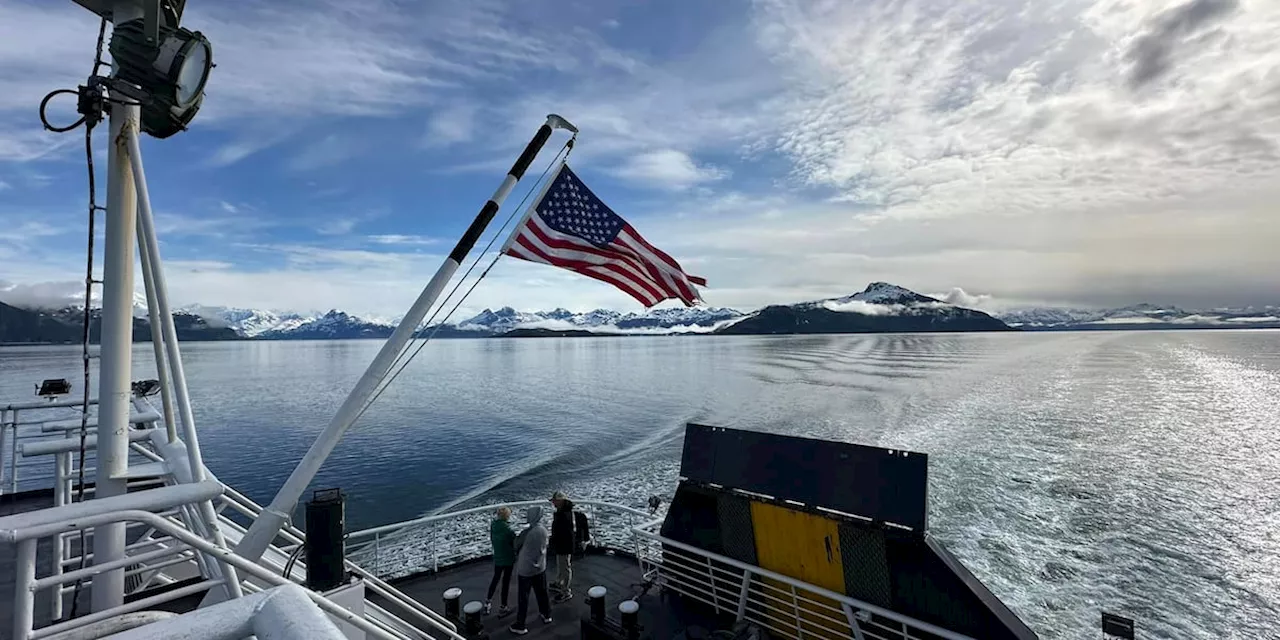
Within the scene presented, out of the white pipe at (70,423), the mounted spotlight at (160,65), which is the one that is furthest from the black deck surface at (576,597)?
the mounted spotlight at (160,65)

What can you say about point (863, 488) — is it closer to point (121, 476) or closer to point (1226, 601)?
point (121, 476)

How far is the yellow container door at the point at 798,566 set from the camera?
25.6ft

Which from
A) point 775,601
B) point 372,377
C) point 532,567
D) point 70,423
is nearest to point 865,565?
point 775,601

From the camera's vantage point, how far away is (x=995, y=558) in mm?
17656

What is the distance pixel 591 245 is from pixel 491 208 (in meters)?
1.65

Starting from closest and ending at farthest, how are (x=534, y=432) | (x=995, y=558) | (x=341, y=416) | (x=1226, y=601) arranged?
(x=341, y=416) → (x=1226, y=601) → (x=995, y=558) → (x=534, y=432)

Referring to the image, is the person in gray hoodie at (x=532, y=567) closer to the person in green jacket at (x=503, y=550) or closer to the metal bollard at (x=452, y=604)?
the person in green jacket at (x=503, y=550)

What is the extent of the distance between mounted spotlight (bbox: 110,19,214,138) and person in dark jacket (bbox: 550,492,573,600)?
22.7 ft

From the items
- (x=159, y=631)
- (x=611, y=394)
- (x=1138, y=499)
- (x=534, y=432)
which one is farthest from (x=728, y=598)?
(x=611, y=394)

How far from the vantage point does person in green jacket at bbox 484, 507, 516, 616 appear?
28.5 ft

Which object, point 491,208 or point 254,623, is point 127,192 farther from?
point 254,623

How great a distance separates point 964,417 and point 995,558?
1021 inches

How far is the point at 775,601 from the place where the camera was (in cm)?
852

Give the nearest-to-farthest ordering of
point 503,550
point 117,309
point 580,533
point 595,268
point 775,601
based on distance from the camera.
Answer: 1. point 117,309
2. point 595,268
3. point 775,601
4. point 503,550
5. point 580,533
